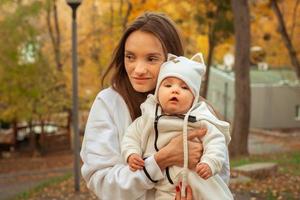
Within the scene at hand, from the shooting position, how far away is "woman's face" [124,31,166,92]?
2252 millimetres

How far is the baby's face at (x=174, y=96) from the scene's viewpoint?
2.16m

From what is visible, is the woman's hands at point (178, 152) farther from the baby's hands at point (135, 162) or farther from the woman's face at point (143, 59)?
the woman's face at point (143, 59)

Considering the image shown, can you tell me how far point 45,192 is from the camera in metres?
11.0

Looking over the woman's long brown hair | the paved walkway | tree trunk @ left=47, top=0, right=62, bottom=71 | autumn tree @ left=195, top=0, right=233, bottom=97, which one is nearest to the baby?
the woman's long brown hair

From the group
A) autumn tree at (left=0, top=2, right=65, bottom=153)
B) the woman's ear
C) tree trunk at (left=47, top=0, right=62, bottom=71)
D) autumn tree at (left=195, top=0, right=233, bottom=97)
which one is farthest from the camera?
tree trunk at (left=47, top=0, right=62, bottom=71)

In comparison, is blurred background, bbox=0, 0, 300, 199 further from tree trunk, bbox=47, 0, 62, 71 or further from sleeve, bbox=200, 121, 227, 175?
sleeve, bbox=200, 121, 227, 175

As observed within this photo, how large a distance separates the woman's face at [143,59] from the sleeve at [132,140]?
0.55 ft

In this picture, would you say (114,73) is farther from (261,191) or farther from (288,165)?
(288,165)

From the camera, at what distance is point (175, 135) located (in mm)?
2199

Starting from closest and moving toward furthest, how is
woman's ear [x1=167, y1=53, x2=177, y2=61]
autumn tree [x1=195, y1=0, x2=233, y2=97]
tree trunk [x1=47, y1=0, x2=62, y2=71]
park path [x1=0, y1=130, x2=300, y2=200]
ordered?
woman's ear [x1=167, y1=53, x2=177, y2=61], park path [x1=0, y1=130, x2=300, y2=200], autumn tree [x1=195, y1=0, x2=233, y2=97], tree trunk [x1=47, y1=0, x2=62, y2=71]

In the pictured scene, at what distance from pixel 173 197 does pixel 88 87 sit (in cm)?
2411

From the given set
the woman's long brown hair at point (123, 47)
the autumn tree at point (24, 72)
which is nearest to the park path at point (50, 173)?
the autumn tree at point (24, 72)

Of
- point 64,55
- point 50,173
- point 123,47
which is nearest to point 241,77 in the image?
point 50,173

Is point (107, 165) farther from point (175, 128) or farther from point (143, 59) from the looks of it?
point (143, 59)
